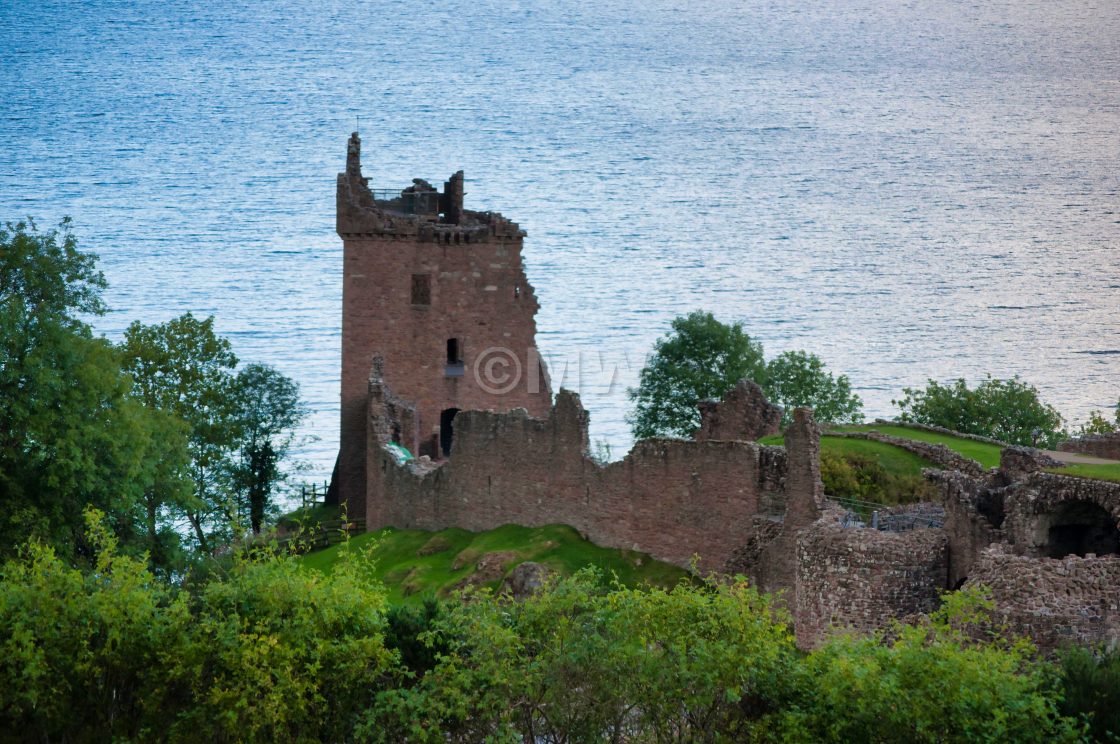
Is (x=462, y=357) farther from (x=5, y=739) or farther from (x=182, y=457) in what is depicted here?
(x=5, y=739)

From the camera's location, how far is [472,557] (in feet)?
216

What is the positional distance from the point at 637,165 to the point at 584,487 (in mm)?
100086

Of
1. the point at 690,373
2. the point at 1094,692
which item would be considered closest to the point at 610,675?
the point at 1094,692

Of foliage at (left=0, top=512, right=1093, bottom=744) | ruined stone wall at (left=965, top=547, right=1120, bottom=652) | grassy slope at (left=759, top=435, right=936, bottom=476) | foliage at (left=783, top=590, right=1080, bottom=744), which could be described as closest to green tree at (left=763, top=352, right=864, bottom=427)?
grassy slope at (left=759, top=435, right=936, bottom=476)

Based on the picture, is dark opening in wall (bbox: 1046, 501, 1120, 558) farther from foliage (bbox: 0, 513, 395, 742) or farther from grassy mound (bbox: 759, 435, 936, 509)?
foliage (bbox: 0, 513, 395, 742)

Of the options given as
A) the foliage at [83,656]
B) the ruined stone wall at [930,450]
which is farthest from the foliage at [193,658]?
the ruined stone wall at [930,450]

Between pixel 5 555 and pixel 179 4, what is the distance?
12900cm

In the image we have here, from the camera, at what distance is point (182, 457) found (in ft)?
228

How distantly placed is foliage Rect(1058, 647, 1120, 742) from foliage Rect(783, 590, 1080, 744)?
1.33ft

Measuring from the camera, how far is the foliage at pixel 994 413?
80.1 metres

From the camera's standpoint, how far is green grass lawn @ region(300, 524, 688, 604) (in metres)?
61.7

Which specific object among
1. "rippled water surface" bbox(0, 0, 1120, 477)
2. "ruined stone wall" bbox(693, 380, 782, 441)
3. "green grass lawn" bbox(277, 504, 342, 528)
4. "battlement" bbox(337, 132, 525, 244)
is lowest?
"green grass lawn" bbox(277, 504, 342, 528)

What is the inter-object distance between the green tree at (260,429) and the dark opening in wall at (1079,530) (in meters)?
41.8

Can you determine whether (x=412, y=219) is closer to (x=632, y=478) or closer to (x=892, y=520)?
(x=632, y=478)
